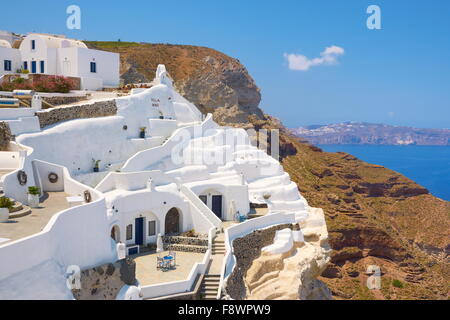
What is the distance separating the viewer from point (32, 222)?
17609 mm

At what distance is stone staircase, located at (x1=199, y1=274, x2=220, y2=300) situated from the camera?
22.0 m

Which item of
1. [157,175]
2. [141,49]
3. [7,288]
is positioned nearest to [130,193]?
[157,175]

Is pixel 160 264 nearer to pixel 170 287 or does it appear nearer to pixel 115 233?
pixel 170 287

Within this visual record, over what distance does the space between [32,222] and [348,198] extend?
6139cm

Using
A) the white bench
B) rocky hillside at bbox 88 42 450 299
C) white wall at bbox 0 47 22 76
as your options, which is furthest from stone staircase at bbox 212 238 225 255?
rocky hillside at bbox 88 42 450 299

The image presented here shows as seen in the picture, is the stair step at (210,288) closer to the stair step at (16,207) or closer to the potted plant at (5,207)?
the stair step at (16,207)

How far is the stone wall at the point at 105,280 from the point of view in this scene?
1692 cm

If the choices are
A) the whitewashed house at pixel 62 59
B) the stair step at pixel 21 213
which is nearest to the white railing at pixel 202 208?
the stair step at pixel 21 213

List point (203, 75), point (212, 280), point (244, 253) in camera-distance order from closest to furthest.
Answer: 1. point (212, 280)
2. point (244, 253)
3. point (203, 75)

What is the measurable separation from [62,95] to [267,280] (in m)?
17.0

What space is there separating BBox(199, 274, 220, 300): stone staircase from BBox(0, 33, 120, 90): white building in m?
19.8

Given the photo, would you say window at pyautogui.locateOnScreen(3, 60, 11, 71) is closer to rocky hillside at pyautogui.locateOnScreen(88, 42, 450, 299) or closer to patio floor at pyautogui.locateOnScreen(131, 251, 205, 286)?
patio floor at pyautogui.locateOnScreen(131, 251, 205, 286)

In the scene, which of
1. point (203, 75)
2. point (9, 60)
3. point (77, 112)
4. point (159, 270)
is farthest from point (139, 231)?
point (203, 75)

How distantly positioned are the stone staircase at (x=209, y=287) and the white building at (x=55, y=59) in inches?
780
